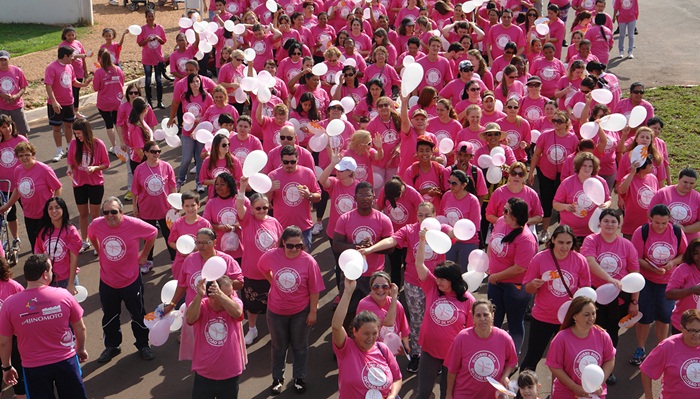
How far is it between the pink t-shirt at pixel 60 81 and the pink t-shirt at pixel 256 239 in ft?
20.9

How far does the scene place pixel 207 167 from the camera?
32.4 feet

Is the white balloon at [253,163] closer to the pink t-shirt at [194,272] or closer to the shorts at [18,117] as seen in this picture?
the pink t-shirt at [194,272]

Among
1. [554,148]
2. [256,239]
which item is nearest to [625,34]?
[554,148]

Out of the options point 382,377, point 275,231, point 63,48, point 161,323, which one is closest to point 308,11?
point 63,48

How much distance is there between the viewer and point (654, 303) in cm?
830

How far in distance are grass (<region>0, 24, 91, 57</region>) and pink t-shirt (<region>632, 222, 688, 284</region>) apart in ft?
52.2

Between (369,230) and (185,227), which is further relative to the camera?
(185,227)

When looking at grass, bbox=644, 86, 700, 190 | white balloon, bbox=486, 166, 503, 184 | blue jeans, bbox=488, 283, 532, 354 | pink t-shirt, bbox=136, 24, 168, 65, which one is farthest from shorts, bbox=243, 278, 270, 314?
pink t-shirt, bbox=136, 24, 168, 65

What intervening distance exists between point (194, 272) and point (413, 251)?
2068mm

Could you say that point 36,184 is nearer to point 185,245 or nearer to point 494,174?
point 185,245

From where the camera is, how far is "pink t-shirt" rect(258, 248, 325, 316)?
7.44 meters

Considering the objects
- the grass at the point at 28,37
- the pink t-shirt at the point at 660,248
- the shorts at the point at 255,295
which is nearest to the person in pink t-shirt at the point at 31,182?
the shorts at the point at 255,295

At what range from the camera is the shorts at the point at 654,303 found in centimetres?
821

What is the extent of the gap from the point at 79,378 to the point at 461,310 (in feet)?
10.9
